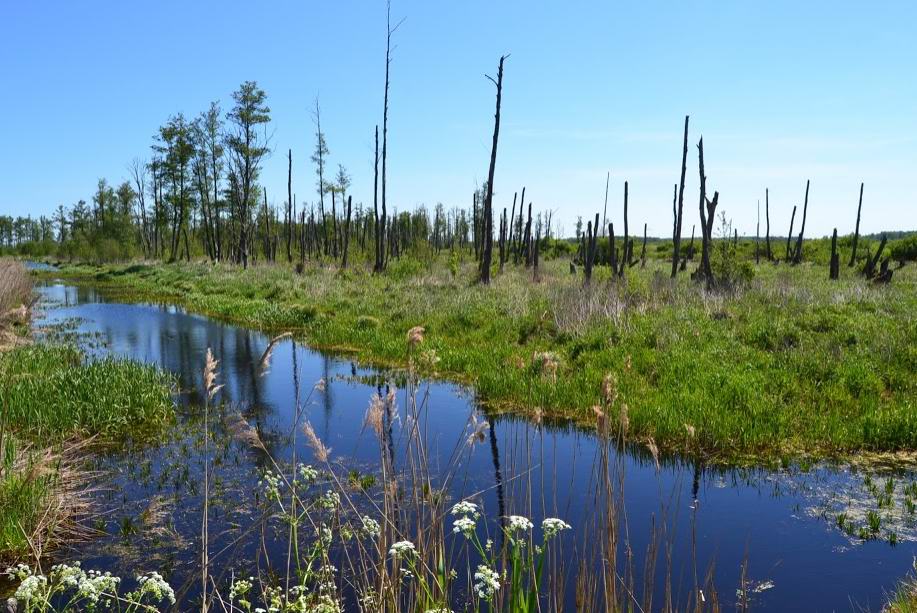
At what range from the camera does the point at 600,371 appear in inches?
432

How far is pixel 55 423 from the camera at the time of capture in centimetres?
859

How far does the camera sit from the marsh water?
5.11m

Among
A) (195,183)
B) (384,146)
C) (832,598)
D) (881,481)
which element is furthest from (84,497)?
(195,183)

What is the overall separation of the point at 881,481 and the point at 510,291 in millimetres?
14714

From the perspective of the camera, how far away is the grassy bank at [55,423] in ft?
17.9

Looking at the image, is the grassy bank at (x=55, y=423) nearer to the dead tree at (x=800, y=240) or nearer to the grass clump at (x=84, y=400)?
the grass clump at (x=84, y=400)

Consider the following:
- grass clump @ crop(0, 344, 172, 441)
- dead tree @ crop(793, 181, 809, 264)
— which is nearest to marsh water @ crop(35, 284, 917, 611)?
grass clump @ crop(0, 344, 172, 441)

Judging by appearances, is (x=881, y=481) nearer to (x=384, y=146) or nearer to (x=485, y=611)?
(x=485, y=611)

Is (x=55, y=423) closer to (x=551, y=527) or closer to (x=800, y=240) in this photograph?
(x=551, y=527)

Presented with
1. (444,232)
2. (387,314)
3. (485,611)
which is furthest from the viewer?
(444,232)

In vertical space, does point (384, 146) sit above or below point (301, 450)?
above

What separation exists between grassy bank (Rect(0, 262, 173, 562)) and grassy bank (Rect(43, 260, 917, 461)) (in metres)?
3.80

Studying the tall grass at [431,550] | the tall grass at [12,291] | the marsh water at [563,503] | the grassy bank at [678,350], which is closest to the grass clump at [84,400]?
the marsh water at [563,503]

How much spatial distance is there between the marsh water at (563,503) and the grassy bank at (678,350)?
0.70m
